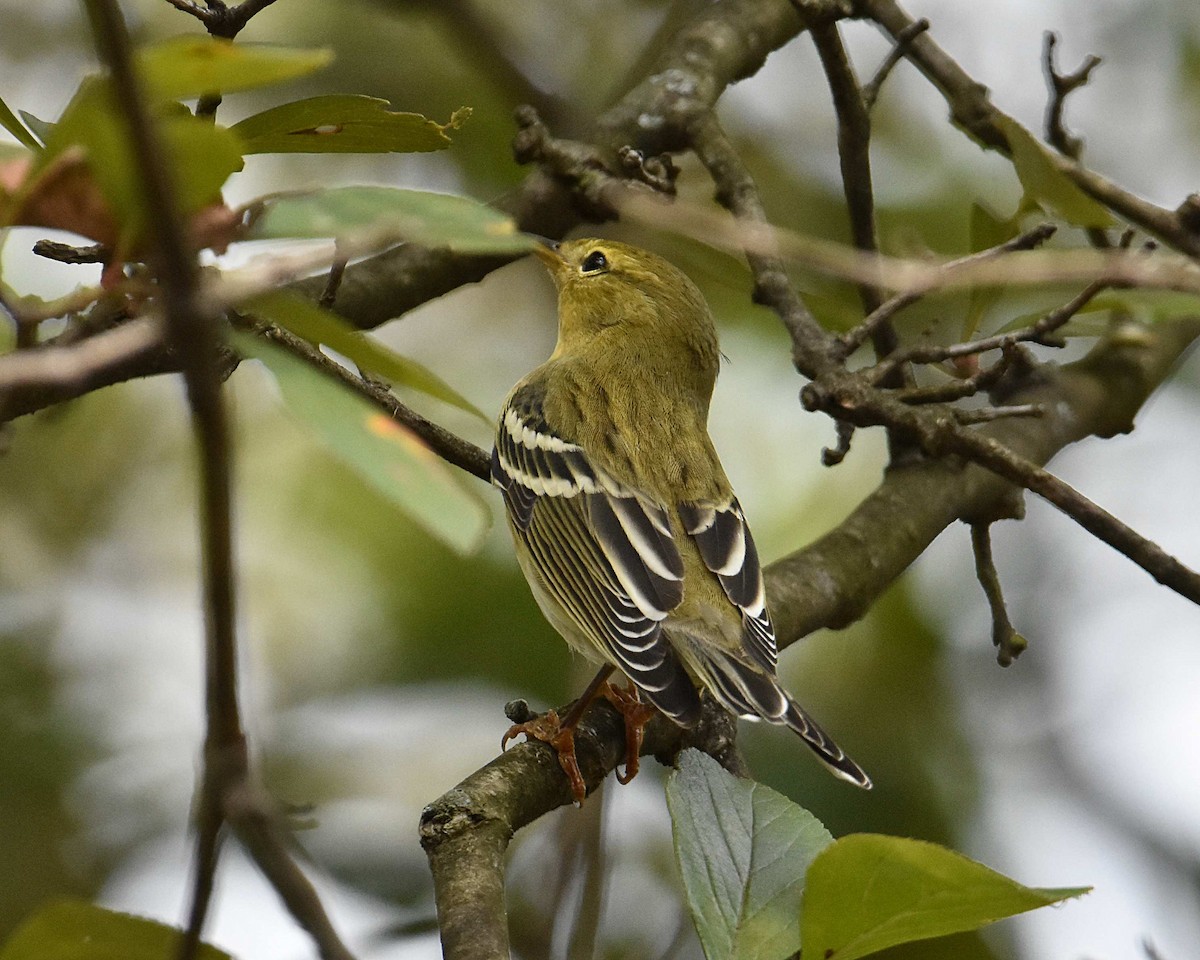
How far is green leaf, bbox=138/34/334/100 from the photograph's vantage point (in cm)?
133

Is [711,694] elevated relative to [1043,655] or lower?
lower

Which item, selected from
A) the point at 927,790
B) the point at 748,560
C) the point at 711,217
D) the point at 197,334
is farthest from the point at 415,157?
the point at 197,334

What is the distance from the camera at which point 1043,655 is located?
Result: 4.98m

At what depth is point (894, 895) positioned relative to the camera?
5.80ft

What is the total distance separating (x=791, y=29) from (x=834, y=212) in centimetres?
94

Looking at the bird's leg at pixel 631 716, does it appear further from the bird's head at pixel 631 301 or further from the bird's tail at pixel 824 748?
the bird's head at pixel 631 301

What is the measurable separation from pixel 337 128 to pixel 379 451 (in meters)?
0.89

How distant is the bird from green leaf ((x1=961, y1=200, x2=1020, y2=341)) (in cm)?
79

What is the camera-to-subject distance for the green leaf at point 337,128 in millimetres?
1920

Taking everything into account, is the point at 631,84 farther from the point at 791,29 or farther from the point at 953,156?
the point at 953,156

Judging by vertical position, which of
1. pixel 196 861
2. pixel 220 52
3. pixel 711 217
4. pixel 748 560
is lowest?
pixel 196 861

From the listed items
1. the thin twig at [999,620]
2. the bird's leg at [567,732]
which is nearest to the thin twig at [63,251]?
the bird's leg at [567,732]

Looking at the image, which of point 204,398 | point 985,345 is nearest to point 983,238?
point 985,345

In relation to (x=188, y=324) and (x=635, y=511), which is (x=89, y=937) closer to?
(x=188, y=324)
